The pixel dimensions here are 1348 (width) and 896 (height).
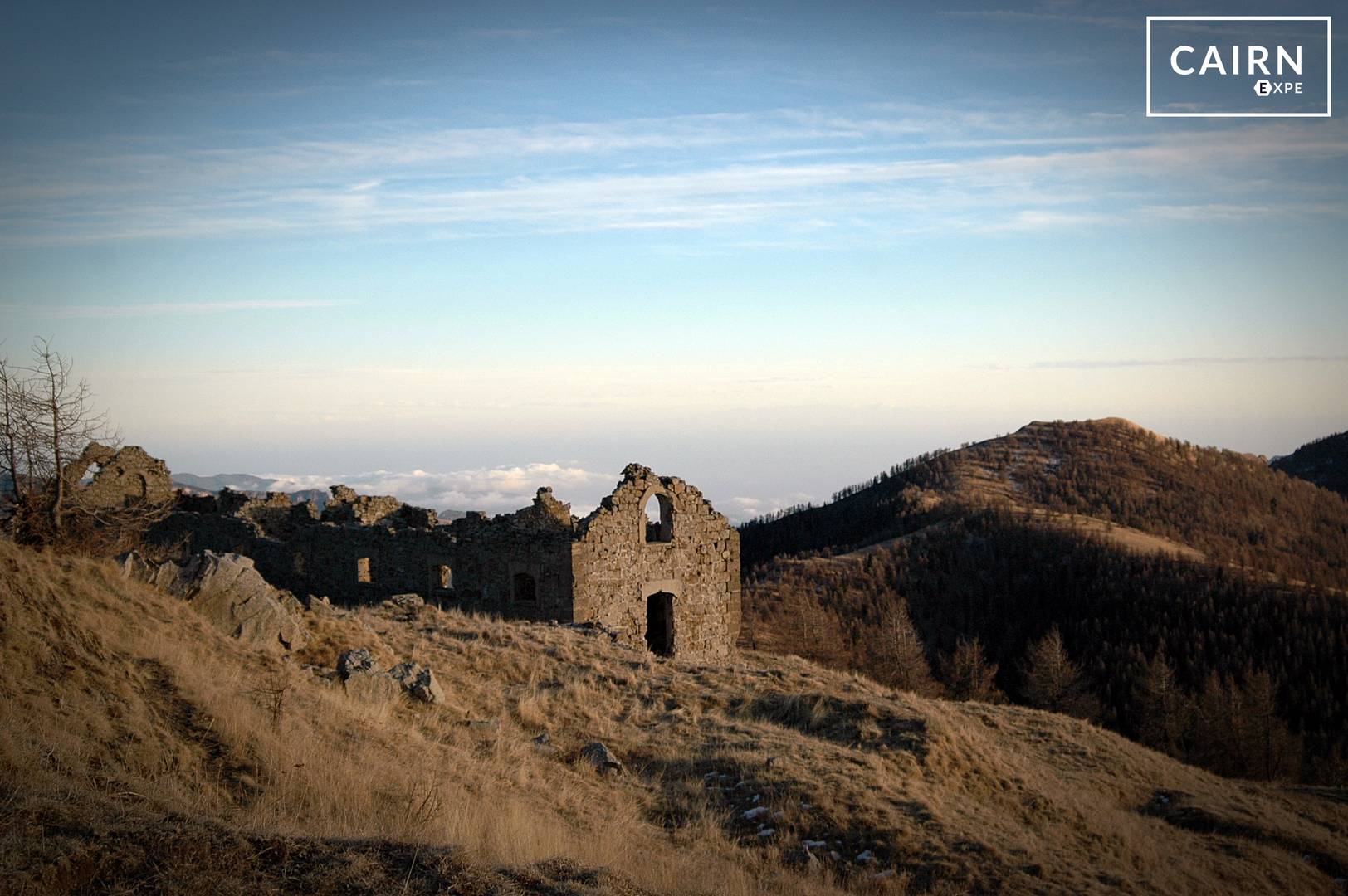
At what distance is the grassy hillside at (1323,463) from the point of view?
70.5 meters

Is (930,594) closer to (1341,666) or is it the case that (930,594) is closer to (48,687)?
(1341,666)

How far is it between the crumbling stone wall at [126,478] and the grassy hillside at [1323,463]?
7031 cm

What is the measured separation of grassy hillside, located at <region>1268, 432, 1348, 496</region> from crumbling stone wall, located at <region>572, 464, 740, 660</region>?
6156cm

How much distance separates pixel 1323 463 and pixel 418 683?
263 ft

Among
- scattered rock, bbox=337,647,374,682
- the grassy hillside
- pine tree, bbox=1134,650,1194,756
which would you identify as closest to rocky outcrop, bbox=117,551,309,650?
scattered rock, bbox=337,647,374,682

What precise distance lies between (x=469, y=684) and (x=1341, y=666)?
2935 cm

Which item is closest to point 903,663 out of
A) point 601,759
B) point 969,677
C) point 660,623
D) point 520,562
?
point 969,677

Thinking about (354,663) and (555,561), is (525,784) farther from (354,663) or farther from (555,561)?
(555,561)

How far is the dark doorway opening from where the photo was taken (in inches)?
870

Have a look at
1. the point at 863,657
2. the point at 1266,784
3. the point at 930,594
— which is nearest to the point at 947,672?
the point at 863,657

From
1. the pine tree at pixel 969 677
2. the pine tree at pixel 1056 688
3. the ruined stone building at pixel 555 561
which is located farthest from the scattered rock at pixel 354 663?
the pine tree at pixel 1056 688

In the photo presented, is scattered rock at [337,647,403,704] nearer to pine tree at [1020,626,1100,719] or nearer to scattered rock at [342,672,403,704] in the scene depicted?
scattered rock at [342,672,403,704]

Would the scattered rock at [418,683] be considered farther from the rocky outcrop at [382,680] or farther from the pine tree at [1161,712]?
the pine tree at [1161,712]

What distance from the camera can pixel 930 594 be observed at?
140 ft
